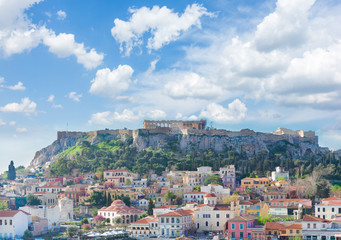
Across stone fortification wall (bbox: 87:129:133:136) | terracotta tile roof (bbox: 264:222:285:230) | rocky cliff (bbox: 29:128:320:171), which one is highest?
stone fortification wall (bbox: 87:129:133:136)

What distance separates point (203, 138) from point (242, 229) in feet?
191

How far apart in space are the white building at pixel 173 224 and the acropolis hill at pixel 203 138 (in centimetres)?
5141

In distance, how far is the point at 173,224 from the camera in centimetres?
6400

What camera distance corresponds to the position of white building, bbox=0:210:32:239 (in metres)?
63.4

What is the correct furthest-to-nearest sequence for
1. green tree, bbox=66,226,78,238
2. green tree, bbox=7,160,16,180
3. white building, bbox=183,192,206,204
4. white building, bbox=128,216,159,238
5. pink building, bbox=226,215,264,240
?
green tree, bbox=7,160,16,180, white building, bbox=183,192,206,204, white building, bbox=128,216,159,238, green tree, bbox=66,226,78,238, pink building, bbox=226,215,264,240

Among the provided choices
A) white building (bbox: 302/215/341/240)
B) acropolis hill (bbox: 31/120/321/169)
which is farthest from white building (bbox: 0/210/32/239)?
acropolis hill (bbox: 31/120/321/169)

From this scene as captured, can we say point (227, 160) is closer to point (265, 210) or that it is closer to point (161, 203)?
point (161, 203)

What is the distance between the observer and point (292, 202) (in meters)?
71.8

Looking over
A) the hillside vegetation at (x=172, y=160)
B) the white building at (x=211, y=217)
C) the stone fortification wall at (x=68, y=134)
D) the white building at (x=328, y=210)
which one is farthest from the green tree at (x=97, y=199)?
the stone fortification wall at (x=68, y=134)

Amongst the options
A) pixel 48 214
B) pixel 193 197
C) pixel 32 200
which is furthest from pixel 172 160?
pixel 48 214

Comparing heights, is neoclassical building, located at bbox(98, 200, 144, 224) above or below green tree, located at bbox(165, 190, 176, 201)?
below

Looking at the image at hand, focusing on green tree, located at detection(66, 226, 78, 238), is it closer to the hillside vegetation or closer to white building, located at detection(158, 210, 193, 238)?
white building, located at detection(158, 210, 193, 238)

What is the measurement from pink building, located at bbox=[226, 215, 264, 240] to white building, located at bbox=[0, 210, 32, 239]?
24.8m

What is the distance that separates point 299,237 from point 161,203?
96.7ft
